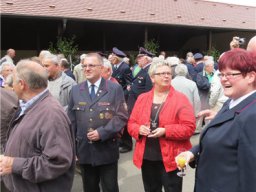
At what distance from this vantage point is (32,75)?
2467 mm

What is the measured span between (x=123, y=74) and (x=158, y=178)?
3.82 m

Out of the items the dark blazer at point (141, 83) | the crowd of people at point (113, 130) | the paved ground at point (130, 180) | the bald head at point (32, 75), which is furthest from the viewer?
the dark blazer at point (141, 83)

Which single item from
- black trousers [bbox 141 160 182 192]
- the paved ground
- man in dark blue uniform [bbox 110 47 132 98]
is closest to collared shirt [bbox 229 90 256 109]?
black trousers [bbox 141 160 182 192]

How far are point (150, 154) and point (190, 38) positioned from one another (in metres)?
18.9

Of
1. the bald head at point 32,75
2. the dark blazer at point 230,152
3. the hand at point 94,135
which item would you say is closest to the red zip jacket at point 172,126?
the hand at point 94,135

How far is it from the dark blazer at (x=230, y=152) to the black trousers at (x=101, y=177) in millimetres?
1530

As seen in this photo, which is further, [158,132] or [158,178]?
[158,178]

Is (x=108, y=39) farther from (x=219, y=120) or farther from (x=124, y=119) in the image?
(x=219, y=120)

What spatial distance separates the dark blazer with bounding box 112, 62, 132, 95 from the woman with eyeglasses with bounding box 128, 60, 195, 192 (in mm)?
3555

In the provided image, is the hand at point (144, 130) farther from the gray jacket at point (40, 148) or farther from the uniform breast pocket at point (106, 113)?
the gray jacket at point (40, 148)

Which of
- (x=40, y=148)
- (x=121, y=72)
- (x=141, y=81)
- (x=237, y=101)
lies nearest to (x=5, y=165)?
(x=40, y=148)

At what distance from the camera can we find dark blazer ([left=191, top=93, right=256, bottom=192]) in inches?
77.2

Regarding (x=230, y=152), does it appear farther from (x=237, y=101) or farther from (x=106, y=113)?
(x=106, y=113)

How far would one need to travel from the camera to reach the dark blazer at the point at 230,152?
1.96m
